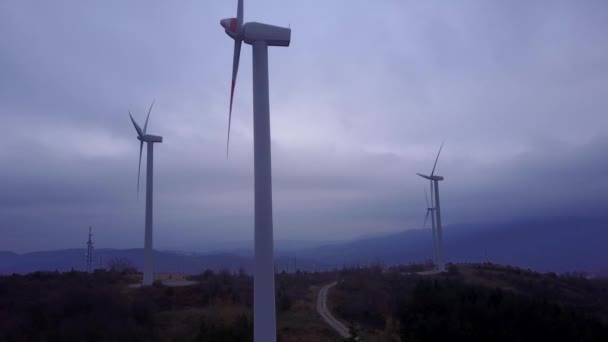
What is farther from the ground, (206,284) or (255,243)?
(255,243)

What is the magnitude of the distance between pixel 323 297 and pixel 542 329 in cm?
2231

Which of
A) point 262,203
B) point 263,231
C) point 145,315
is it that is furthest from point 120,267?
point 262,203

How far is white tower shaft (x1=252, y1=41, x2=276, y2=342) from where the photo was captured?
1376 centimetres

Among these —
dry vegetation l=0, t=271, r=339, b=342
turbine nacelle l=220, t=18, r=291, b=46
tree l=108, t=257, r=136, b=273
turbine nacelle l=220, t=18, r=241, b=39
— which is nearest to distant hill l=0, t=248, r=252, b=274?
tree l=108, t=257, r=136, b=273

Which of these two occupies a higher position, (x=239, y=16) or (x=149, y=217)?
(x=239, y=16)

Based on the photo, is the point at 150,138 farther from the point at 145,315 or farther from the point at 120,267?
the point at 120,267

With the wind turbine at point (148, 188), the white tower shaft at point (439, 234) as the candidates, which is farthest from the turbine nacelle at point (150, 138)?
the white tower shaft at point (439, 234)

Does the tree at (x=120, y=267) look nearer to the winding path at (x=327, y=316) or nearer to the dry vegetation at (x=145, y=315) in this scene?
the dry vegetation at (x=145, y=315)

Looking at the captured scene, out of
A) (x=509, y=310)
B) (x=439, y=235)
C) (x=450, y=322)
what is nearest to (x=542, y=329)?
(x=509, y=310)

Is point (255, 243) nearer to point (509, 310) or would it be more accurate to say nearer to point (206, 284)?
point (509, 310)

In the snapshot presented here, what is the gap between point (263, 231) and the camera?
13.9 m

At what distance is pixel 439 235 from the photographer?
5569 cm

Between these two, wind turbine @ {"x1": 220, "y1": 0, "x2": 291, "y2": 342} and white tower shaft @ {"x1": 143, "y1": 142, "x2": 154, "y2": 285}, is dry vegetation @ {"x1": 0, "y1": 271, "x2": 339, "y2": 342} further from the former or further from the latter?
wind turbine @ {"x1": 220, "y1": 0, "x2": 291, "y2": 342}

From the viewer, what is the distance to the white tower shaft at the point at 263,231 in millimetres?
13758
